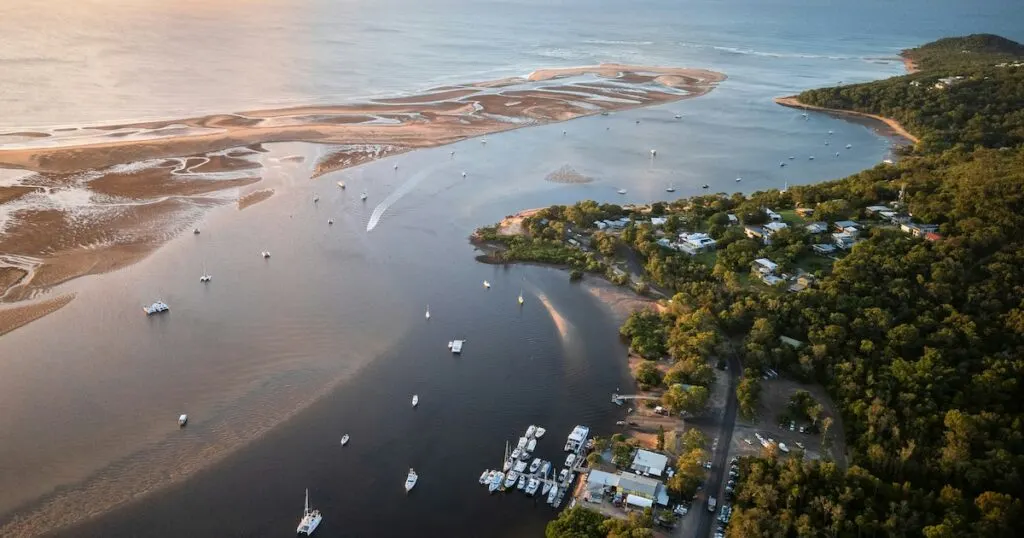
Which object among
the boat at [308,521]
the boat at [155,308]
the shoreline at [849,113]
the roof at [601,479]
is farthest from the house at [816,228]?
the boat at [155,308]

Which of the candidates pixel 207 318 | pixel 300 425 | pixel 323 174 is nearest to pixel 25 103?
pixel 323 174

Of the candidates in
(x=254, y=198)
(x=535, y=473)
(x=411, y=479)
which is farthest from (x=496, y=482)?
(x=254, y=198)

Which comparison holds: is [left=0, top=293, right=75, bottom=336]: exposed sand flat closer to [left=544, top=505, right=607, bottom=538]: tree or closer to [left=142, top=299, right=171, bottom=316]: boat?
[left=142, top=299, right=171, bottom=316]: boat

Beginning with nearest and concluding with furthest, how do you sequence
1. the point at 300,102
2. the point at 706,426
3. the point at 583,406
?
the point at 706,426, the point at 583,406, the point at 300,102

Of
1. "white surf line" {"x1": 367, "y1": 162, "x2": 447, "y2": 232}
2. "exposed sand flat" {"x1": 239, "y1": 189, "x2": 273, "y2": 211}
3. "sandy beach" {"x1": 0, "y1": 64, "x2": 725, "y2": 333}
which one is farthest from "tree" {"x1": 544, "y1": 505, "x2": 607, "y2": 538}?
"exposed sand flat" {"x1": 239, "y1": 189, "x2": 273, "y2": 211}

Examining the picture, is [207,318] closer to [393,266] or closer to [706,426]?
[393,266]
